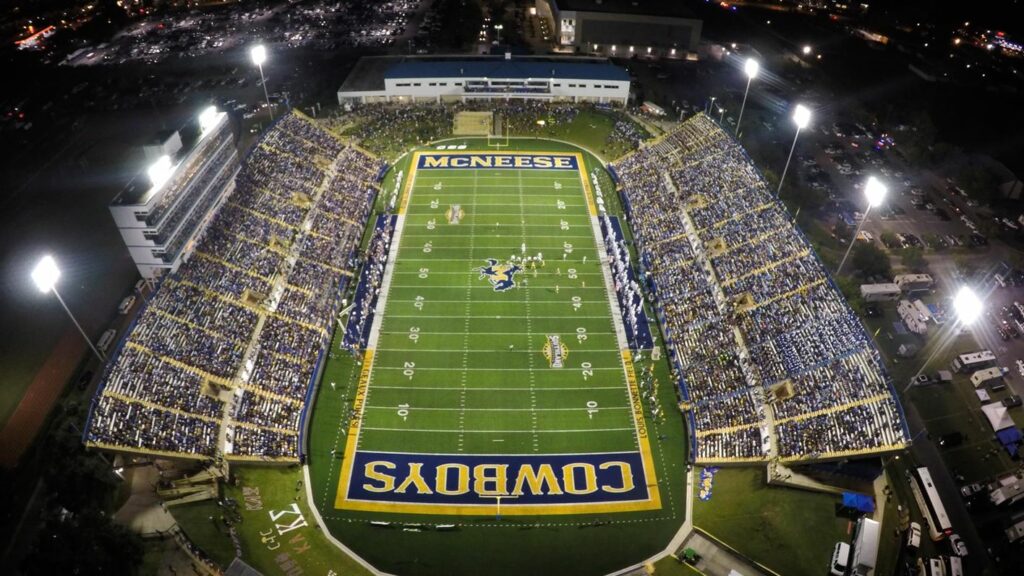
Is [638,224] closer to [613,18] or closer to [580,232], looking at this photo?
[580,232]

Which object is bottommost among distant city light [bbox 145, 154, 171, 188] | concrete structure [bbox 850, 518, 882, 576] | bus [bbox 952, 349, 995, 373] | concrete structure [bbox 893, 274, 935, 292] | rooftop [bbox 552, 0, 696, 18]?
concrete structure [bbox 850, 518, 882, 576]

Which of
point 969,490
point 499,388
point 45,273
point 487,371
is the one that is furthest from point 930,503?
point 45,273

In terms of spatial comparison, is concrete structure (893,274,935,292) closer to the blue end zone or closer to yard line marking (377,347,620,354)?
yard line marking (377,347,620,354)

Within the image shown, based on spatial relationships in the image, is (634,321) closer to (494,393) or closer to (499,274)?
(499,274)

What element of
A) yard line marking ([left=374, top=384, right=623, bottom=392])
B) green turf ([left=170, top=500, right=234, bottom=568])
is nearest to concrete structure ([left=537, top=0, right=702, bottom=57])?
yard line marking ([left=374, top=384, right=623, bottom=392])

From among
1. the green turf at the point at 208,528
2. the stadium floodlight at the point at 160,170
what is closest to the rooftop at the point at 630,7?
the stadium floodlight at the point at 160,170

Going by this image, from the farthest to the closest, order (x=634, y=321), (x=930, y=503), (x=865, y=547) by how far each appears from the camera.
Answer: (x=634, y=321) < (x=930, y=503) < (x=865, y=547)
